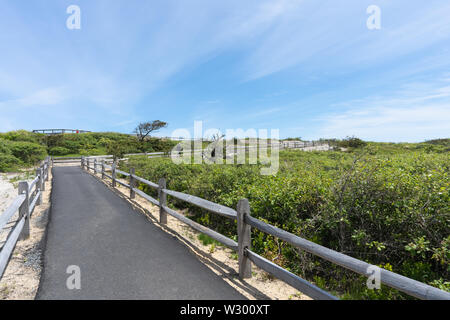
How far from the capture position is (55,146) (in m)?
40.9

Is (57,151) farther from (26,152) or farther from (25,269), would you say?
(25,269)

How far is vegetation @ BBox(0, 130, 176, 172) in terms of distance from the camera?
77.0 ft

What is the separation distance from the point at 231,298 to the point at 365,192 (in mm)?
3008

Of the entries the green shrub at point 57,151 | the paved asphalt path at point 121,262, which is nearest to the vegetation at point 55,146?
the green shrub at point 57,151

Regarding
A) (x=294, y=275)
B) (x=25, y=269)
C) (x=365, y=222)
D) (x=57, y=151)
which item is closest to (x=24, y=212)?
(x=25, y=269)

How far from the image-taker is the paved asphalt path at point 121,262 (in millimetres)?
3297

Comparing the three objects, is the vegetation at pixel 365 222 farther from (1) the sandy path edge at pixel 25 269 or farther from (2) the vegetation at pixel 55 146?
(2) the vegetation at pixel 55 146

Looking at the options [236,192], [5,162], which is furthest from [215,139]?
[5,162]

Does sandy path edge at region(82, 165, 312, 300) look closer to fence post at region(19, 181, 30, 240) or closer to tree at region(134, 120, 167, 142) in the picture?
fence post at region(19, 181, 30, 240)

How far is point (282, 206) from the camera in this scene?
17.8ft

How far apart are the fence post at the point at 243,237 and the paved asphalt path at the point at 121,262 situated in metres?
0.41

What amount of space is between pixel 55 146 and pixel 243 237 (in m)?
47.6
